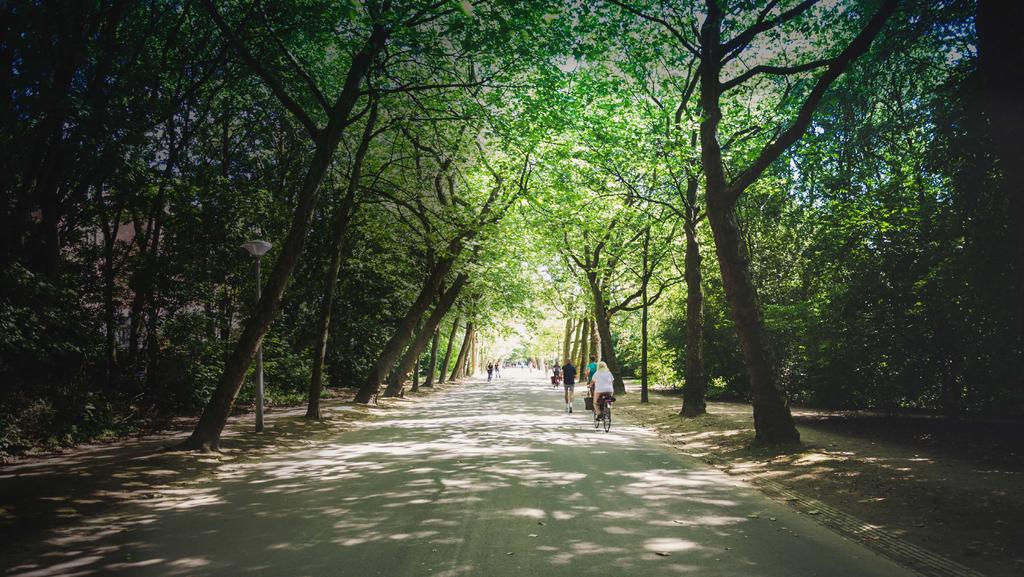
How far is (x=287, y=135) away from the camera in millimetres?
21219

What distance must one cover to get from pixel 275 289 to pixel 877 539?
1009 cm

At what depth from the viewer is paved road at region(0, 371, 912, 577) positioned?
15.9 feet

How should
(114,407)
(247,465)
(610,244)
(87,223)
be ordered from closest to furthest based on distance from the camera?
(247,465)
(114,407)
(87,223)
(610,244)

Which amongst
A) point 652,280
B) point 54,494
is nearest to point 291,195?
point 54,494

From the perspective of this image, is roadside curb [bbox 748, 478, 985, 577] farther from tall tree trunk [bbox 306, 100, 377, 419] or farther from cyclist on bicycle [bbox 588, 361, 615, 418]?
tall tree trunk [bbox 306, 100, 377, 419]

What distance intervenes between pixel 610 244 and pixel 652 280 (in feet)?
12.0

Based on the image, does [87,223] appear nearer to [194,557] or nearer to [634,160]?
[194,557]

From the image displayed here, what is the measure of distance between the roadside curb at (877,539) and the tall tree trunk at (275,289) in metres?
9.04

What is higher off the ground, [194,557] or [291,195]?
[291,195]

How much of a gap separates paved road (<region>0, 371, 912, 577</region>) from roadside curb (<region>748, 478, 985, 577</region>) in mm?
197

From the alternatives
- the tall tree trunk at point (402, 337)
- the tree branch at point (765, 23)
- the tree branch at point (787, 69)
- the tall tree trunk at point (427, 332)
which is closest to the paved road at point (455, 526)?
the tree branch at point (787, 69)

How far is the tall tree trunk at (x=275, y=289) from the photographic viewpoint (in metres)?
10.5

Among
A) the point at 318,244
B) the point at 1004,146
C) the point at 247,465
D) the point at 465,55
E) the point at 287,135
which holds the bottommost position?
the point at 247,465

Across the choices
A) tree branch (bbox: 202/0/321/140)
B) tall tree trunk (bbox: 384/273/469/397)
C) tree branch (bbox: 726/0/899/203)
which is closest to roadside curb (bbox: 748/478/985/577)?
tree branch (bbox: 726/0/899/203)
